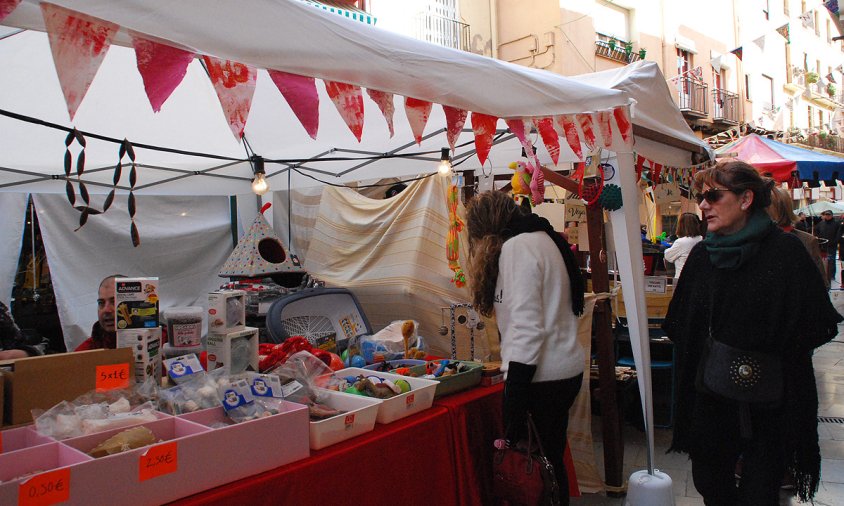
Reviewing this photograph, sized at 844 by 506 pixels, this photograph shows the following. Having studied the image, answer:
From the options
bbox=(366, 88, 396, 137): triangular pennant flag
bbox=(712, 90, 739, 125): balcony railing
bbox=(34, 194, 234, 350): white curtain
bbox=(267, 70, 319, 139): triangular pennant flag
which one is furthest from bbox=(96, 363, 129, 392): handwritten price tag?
bbox=(712, 90, 739, 125): balcony railing

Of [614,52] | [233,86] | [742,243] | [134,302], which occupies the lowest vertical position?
[134,302]

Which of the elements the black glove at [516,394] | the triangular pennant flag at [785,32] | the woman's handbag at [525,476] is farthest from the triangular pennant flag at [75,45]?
the triangular pennant flag at [785,32]

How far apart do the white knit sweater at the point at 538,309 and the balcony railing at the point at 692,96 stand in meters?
15.4

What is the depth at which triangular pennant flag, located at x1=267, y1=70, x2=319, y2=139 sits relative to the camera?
196 centimetres

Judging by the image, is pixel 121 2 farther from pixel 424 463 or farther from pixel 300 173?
pixel 300 173

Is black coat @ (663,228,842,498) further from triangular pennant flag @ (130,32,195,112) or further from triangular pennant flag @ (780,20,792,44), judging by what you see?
triangular pennant flag @ (780,20,792,44)

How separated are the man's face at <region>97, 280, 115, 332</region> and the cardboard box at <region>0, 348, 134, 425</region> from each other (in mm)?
545

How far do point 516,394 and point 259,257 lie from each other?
3283 mm

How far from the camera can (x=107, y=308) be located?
2588 millimetres

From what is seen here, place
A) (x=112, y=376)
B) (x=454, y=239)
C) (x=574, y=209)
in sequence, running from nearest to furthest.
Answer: (x=112, y=376) < (x=574, y=209) < (x=454, y=239)

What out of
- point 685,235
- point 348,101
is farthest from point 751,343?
point 685,235

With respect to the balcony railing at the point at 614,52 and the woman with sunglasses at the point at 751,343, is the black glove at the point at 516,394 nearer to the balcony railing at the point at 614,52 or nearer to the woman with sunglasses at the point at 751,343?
the woman with sunglasses at the point at 751,343

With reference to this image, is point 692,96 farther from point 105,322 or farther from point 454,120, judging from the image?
point 105,322

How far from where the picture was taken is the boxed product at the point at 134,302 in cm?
210
